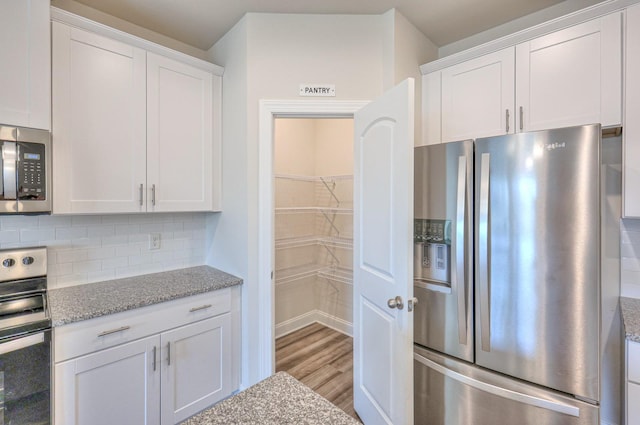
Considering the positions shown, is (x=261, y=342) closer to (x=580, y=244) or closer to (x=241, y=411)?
(x=241, y=411)

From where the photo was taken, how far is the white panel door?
141cm

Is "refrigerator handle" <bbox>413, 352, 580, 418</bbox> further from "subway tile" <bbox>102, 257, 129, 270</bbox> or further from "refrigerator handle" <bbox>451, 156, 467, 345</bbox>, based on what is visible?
"subway tile" <bbox>102, 257, 129, 270</bbox>

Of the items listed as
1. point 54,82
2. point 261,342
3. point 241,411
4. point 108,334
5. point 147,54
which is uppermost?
point 147,54

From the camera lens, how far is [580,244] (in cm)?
125

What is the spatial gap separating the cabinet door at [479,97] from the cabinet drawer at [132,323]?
1.88 metres

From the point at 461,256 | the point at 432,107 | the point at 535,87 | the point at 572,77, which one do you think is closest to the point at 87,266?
the point at 461,256

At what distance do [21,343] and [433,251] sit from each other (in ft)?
6.40

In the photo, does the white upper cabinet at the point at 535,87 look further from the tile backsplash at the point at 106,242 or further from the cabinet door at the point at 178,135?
the tile backsplash at the point at 106,242

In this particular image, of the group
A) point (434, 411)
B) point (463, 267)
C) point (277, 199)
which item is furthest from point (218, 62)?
point (434, 411)

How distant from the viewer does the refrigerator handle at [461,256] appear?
151 centimetres

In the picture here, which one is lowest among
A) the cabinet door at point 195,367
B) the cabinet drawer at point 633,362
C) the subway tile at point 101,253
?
the cabinet door at point 195,367

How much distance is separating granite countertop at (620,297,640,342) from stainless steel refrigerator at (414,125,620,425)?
98 millimetres

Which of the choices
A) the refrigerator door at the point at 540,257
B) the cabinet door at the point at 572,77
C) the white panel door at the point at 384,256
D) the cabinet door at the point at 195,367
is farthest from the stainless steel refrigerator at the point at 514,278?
the cabinet door at the point at 195,367

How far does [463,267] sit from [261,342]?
1366 mm
